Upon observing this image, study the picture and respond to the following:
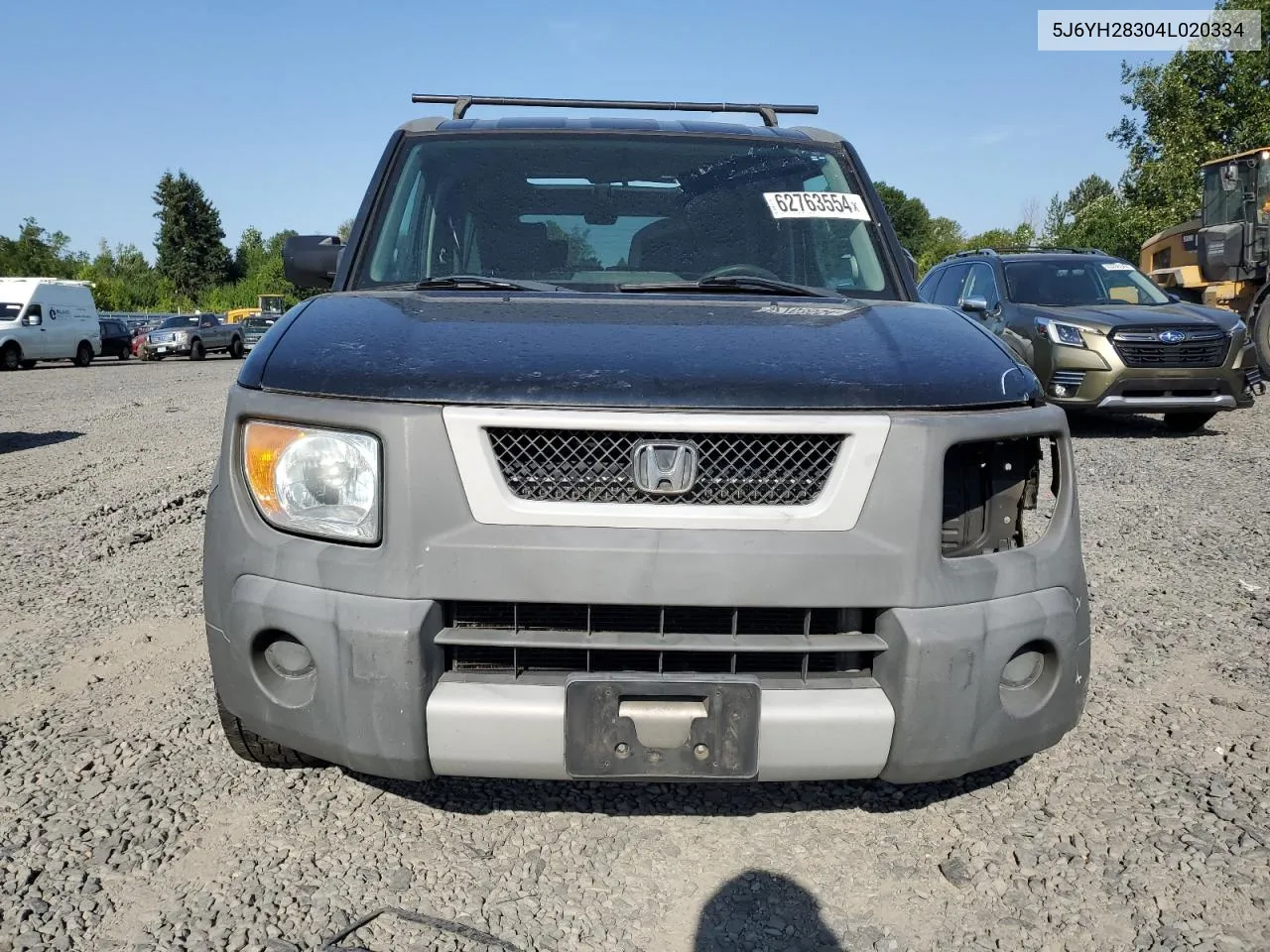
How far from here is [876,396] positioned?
2.15 meters

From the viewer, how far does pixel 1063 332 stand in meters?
9.46

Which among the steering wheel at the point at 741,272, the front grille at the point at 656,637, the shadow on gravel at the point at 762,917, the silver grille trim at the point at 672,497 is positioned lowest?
the shadow on gravel at the point at 762,917

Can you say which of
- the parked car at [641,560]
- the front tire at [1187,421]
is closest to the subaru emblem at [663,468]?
the parked car at [641,560]

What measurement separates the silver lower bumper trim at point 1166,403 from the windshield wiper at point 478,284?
302 inches

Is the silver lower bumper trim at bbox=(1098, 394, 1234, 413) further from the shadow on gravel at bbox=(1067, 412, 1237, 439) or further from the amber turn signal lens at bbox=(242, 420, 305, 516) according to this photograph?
the amber turn signal lens at bbox=(242, 420, 305, 516)

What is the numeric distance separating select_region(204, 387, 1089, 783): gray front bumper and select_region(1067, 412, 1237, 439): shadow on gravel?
813cm

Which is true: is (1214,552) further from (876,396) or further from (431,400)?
(431,400)

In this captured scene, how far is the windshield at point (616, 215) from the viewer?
10.5 feet

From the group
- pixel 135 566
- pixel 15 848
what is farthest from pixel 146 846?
pixel 135 566

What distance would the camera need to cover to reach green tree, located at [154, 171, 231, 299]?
89.9 m

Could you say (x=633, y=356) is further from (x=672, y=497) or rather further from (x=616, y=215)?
(x=616, y=215)

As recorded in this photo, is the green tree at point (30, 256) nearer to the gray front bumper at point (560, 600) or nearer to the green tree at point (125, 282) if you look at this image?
the green tree at point (125, 282)

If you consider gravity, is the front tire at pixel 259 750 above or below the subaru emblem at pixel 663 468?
below

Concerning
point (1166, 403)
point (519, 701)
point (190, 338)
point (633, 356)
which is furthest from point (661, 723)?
point (190, 338)
